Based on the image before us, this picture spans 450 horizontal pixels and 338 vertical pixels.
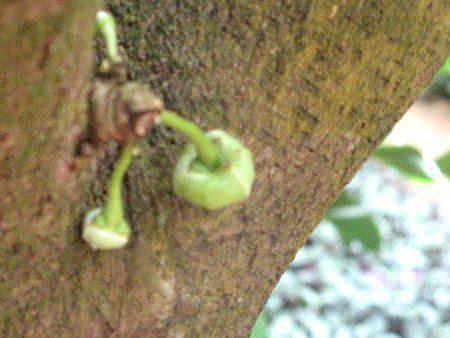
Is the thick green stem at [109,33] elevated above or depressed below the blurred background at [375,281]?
above

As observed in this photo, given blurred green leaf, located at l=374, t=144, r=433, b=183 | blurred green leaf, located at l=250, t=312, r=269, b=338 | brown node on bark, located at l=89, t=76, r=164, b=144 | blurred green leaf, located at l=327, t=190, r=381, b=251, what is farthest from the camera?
blurred green leaf, located at l=327, t=190, r=381, b=251

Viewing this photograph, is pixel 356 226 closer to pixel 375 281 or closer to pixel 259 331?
pixel 259 331

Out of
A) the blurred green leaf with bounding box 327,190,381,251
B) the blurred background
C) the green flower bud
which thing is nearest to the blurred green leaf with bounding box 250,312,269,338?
the green flower bud

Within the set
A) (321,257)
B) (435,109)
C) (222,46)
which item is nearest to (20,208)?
(222,46)

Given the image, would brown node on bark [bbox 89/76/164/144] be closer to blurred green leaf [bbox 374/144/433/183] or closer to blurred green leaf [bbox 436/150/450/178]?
blurred green leaf [bbox 374/144/433/183]

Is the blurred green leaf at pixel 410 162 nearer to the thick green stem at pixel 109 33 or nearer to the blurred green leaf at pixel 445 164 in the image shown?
the blurred green leaf at pixel 445 164

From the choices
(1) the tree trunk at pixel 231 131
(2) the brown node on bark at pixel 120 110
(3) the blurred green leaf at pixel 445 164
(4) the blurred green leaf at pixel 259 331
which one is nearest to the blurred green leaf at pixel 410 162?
(3) the blurred green leaf at pixel 445 164

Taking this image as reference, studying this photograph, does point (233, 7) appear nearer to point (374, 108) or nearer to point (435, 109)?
point (374, 108)
